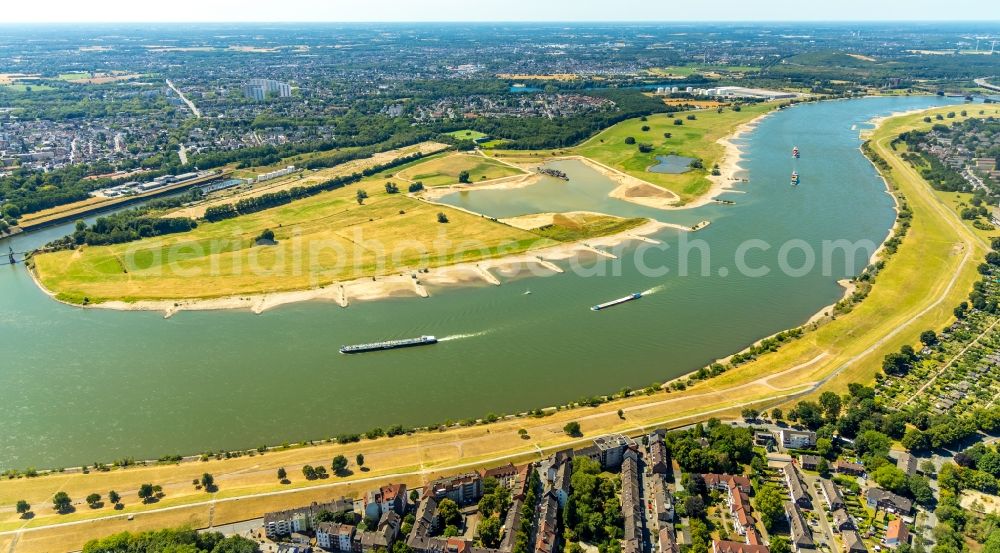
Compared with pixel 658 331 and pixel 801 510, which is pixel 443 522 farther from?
pixel 658 331

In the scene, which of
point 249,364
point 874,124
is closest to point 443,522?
point 249,364

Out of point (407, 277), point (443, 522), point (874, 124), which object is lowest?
point (443, 522)

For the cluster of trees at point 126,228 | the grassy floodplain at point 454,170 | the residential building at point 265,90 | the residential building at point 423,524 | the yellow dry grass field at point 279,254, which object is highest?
the residential building at point 265,90

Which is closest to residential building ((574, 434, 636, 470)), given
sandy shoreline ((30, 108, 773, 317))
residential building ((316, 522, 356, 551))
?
residential building ((316, 522, 356, 551))

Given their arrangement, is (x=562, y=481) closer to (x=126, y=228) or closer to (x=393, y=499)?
(x=393, y=499)

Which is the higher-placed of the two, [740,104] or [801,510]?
[740,104]

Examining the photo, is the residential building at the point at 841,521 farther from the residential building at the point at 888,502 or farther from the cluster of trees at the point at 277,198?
the cluster of trees at the point at 277,198

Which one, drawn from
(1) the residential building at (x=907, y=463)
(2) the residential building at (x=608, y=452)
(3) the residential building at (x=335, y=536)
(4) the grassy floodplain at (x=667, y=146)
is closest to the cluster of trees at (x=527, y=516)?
(2) the residential building at (x=608, y=452)

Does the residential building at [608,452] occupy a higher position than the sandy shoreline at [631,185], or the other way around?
the sandy shoreline at [631,185]
